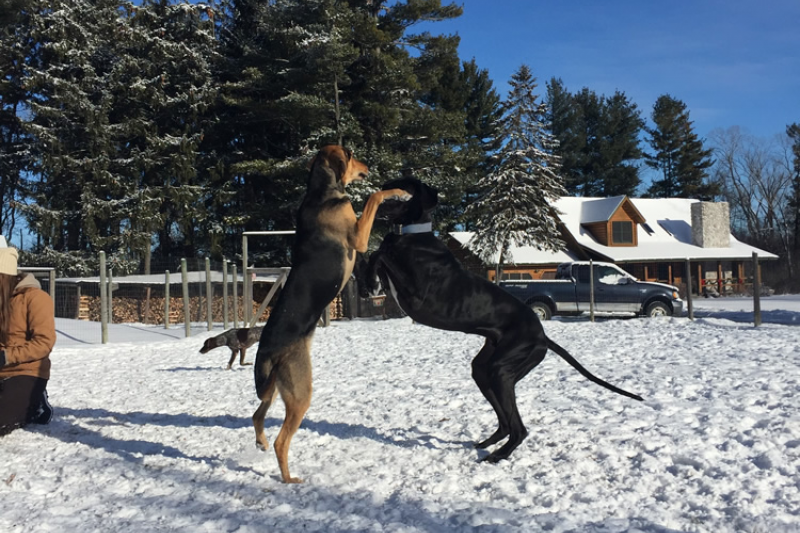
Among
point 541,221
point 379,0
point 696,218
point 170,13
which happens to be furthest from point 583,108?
point 170,13

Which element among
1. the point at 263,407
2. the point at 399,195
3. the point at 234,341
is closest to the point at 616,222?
the point at 234,341

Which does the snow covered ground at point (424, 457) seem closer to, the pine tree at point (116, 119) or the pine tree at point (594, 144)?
the pine tree at point (116, 119)

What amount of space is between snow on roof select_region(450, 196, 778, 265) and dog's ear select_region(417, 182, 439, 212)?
27.7 m

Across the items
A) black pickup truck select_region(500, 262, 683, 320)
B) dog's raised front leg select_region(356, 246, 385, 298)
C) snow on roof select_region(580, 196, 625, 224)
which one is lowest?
black pickup truck select_region(500, 262, 683, 320)

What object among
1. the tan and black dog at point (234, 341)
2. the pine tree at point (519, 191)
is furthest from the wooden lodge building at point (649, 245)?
the tan and black dog at point (234, 341)

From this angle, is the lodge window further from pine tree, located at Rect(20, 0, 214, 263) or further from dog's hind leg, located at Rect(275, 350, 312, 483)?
dog's hind leg, located at Rect(275, 350, 312, 483)

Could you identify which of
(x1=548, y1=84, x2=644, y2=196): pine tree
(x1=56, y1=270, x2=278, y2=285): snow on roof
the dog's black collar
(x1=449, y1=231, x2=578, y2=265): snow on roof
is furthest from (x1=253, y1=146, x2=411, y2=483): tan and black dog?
(x1=548, y1=84, x2=644, y2=196): pine tree

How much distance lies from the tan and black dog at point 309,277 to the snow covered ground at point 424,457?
711 millimetres

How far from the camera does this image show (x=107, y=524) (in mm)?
3707

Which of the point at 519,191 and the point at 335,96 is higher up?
the point at 335,96

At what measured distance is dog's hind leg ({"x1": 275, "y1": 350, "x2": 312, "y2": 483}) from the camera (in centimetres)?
430

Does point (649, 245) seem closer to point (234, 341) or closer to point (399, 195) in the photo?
point (234, 341)

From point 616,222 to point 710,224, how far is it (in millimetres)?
6569

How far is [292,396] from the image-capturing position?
14.1 feet
